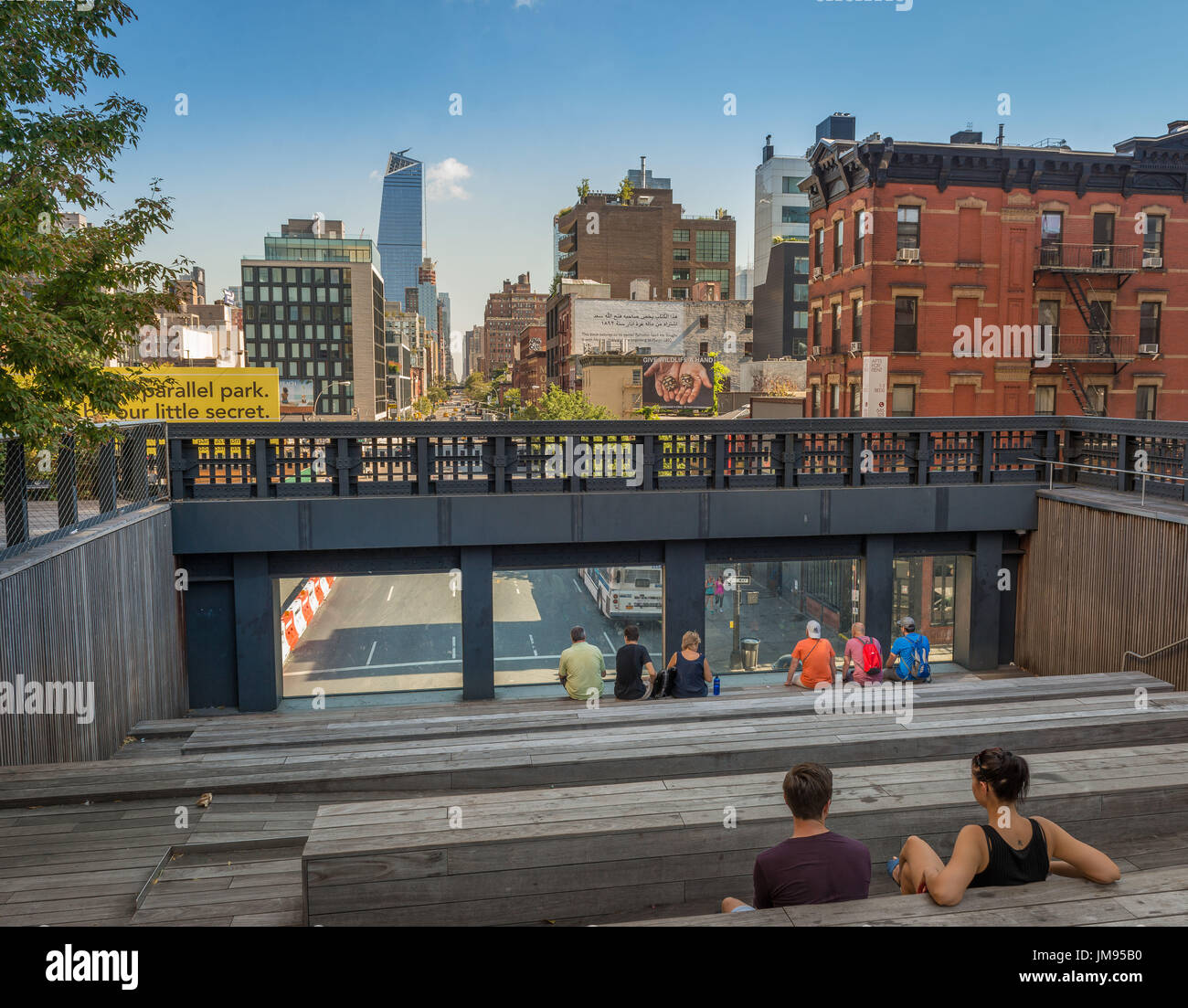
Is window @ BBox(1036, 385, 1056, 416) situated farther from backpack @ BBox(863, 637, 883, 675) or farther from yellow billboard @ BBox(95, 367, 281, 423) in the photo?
yellow billboard @ BBox(95, 367, 281, 423)

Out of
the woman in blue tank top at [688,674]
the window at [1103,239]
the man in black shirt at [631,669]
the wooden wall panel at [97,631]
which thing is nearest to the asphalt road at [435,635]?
the wooden wall panel at [97,631]

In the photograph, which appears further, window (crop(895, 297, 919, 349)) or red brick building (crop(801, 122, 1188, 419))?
window (crop(895, 297, 919, 349))

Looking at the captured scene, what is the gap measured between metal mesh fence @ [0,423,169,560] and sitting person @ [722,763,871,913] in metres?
7.27

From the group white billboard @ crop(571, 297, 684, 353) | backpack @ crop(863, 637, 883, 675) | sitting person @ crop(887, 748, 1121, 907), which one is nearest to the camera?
sitting person @ crop(887, 748, 1121, 907)

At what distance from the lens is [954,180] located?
35906 millimetres

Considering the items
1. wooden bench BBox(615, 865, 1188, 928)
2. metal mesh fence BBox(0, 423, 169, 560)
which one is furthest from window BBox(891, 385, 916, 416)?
wooden bench BBox(615, 865, 1188, 928)

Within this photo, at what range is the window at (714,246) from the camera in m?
98.1

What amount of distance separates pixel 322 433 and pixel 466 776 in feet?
28.5

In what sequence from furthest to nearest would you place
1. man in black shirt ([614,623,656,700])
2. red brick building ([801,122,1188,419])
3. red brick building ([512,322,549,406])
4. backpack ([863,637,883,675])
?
red brick building ([512,322,549,406]), red brick building ([801,122,1188,419]), backpack ([863,637,883,675]), man in black shirt ([614,623,656,700])

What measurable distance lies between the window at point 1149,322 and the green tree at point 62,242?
40348mm

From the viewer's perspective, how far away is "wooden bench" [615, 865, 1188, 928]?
138 inches

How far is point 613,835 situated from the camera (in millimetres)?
4449

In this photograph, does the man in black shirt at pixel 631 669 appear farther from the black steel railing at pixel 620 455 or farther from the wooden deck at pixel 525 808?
the black steel railing at pixel 620 455

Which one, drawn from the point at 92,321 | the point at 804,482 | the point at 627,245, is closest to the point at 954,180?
the point at 804,482
